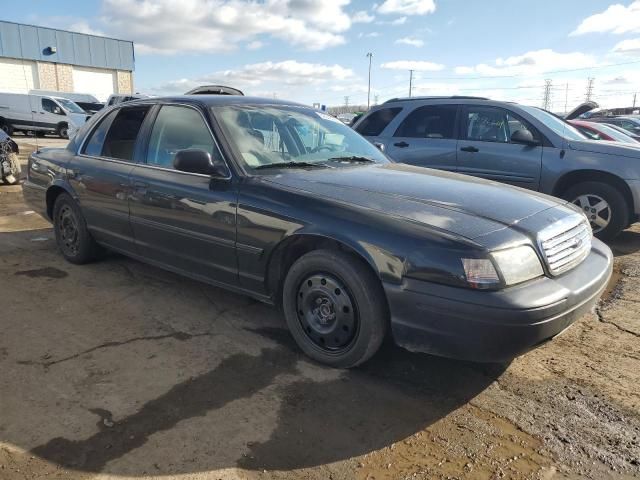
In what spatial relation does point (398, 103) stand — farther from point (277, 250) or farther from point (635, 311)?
point (277, 250)

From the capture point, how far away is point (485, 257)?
2506 millimetres

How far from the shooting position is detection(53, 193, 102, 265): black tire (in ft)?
16.0

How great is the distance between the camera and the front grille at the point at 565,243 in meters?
2.76

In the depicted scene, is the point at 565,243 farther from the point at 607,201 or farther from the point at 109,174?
the point at 607,201

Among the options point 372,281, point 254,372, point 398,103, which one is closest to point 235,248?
point 254,372

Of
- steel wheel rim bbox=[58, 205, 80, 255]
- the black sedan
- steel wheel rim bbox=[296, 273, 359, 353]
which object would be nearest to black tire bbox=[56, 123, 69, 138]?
steel wheel rim bbox=[58, 205, 80, 255]

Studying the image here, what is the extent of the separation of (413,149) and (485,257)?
192 inches

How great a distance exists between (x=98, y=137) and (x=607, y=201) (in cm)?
566

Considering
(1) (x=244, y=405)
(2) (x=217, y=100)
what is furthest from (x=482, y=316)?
(2) (x=217, y=100)

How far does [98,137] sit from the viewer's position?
4.79 metres

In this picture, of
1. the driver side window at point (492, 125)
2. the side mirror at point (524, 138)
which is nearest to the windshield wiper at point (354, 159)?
the side mirror at point (524, 138)

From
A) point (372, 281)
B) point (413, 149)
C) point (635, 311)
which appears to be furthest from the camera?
point (413, 149)

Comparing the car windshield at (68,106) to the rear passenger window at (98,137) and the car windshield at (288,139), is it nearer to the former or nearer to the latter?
the rear passenger window at (98,137)

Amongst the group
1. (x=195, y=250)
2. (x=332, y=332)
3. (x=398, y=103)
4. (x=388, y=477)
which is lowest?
(x=388, y=477)
